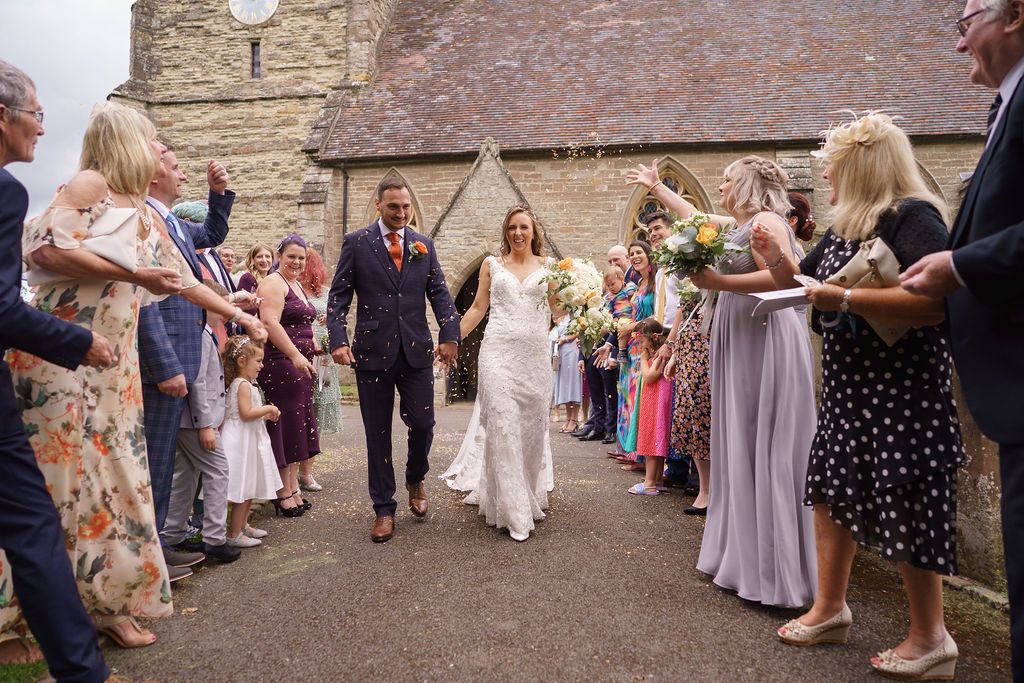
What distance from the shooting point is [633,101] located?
58.9 ft

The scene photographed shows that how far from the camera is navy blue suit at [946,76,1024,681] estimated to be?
5.61ft

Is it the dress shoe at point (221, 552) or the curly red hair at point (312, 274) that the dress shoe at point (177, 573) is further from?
the curly red hair at point (312, 274)

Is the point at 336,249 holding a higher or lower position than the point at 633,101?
lower

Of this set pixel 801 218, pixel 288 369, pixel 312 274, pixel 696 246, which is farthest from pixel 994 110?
pixel 312 274

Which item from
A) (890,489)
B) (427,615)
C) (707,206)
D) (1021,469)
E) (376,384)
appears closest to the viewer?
(1021,469)

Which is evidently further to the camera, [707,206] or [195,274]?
[707,206]

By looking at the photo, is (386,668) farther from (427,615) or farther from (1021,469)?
(1021,469)

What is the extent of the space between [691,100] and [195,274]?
53.9 ft

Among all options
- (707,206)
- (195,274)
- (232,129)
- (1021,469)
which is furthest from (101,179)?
(232,129)

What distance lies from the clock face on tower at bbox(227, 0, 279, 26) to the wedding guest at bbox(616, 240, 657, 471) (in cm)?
1888

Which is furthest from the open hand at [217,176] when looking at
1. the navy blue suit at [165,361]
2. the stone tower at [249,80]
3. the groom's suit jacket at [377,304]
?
the stone tower at [249,80]

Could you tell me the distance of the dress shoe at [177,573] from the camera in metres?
3.93

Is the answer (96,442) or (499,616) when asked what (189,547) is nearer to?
(96,442)

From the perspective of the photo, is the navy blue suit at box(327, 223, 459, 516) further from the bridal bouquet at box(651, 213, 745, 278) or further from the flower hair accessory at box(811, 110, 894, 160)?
the flower hair accessory at box(811, 110, 894, 160)
